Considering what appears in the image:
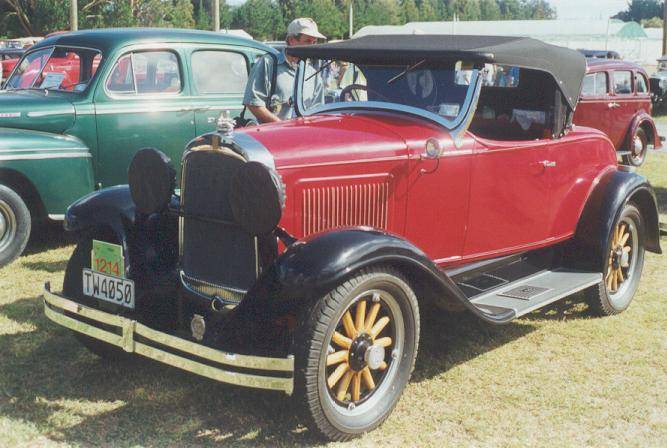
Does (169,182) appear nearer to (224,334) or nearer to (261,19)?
(224,334)

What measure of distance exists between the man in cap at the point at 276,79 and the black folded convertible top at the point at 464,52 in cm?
130

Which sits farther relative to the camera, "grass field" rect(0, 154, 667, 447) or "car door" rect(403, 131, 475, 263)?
"car door" rect(403, 131, 475, 263)

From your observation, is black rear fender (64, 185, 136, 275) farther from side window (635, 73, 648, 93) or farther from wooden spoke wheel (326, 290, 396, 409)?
side window (635, 73, 648, 93)

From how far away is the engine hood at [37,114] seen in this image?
22.2 feet

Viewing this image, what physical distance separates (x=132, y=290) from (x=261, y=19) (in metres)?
57.9

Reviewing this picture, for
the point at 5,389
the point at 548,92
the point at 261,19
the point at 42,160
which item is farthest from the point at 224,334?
the point at 261,19

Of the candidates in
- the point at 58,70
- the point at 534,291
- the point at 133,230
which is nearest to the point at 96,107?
the point at 58,70

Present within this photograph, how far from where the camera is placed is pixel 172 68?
7.41 meters

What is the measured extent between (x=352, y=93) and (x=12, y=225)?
325 centimetres

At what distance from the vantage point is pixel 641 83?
46.1 ft

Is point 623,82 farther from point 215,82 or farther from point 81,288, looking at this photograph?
point 81,288

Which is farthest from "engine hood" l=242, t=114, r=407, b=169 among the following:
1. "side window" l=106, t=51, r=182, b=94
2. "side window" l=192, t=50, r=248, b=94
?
"side window" l=192, t=50, r=248, b=94

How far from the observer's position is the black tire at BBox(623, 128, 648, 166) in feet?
44.8

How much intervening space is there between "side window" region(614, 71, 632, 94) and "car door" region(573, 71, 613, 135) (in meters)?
0.36
